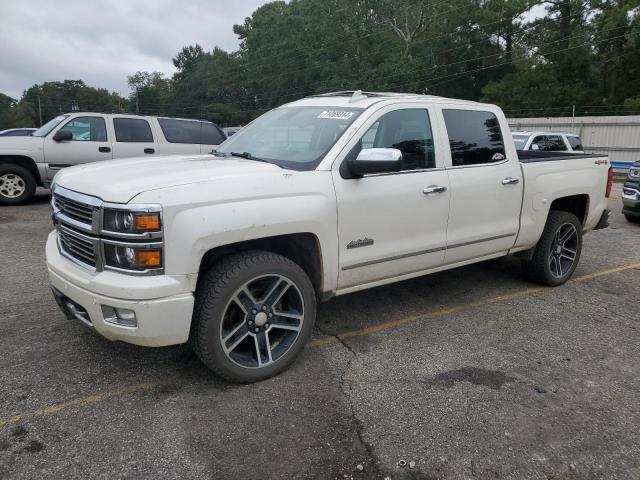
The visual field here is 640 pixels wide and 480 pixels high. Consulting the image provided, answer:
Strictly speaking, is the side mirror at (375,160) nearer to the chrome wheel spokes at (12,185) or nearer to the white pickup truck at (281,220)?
the white pickup truck at (281,220)

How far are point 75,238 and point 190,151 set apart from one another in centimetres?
779

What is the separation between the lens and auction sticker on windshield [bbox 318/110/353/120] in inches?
157

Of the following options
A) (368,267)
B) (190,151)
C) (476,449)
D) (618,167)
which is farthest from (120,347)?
(618,167)

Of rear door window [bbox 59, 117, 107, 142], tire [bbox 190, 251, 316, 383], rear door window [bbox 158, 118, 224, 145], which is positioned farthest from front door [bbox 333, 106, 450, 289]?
rear door window [bbox 59, 117, 107, 142]

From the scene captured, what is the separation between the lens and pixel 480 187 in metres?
4.54

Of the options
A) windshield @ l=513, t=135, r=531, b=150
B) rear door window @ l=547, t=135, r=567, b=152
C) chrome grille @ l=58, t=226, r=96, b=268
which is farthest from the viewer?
rear door window @ l=547, t=135, r=567, b=152

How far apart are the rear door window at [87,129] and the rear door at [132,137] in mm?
246

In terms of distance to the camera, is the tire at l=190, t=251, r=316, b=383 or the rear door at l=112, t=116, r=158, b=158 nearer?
the tire at l=190, t=251, r=316, b=383

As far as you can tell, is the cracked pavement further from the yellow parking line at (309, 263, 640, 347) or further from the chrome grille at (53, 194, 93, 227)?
the chrome grille at (53, 194, 93, 227)

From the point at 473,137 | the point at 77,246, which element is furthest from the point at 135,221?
the point at 473,137

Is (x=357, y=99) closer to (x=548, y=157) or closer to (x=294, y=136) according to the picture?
(x=294, y=136)

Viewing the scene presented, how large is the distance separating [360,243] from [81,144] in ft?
27.5

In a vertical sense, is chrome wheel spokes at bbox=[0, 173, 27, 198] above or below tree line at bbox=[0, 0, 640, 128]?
below

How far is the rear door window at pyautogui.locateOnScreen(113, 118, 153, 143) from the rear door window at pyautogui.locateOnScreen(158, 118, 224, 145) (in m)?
0.32
